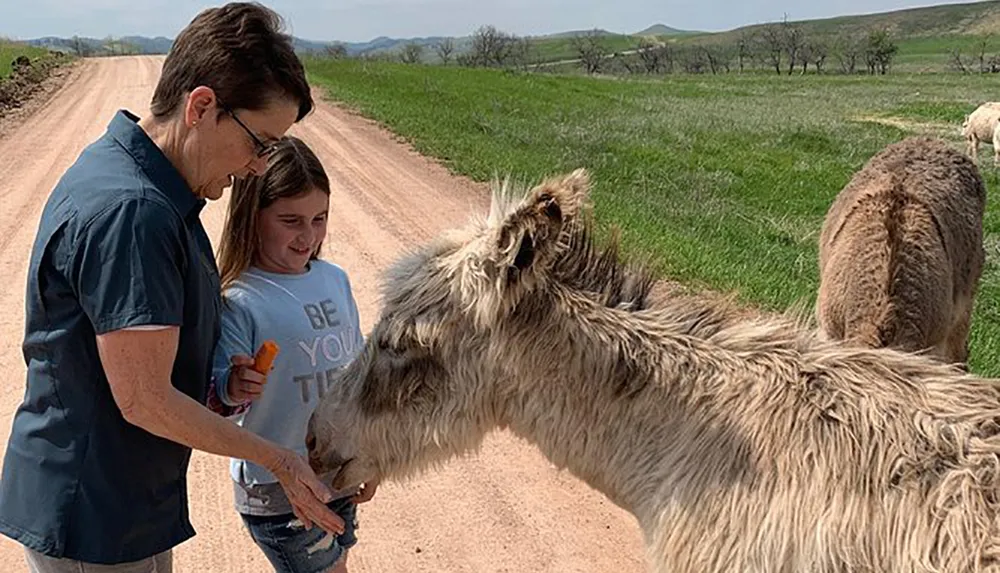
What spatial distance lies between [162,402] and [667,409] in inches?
55.5

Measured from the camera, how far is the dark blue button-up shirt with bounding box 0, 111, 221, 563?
2154mm

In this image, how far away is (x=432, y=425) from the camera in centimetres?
277

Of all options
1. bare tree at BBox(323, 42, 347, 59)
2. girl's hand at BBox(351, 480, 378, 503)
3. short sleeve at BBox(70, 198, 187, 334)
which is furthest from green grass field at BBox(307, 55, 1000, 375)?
bare tree at BBox(323, 42, 347, 59)

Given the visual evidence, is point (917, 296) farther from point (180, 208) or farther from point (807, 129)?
point (807, 129)

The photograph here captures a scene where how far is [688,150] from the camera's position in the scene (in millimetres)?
20531

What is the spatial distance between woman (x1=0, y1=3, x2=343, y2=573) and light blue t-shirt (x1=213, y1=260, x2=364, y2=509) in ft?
1.70

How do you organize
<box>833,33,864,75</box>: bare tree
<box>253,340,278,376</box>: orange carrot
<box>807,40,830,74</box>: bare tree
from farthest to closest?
<box>807,40,830,74</box>: bare tree → <box>833,33,864,75</box>: bare tree → <box>253,340,278,376</box>: orange carrot

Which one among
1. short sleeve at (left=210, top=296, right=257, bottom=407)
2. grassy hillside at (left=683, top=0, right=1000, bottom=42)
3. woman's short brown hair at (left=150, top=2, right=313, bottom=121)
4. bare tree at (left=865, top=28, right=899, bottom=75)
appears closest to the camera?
woman's short brown hair at (left=150, top=2, right=313, bottom=121)

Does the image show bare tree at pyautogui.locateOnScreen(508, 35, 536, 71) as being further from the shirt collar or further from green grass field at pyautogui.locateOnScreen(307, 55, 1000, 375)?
the shirt collar

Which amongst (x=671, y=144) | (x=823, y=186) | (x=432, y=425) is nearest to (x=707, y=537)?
(x=432, y=425)

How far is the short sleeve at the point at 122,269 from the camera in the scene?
2139 millimetres

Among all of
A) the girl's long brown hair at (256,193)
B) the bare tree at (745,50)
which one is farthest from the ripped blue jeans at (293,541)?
the bare tree at (745,50)

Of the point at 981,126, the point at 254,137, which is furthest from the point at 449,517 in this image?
the point at 981,126

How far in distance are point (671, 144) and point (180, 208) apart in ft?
66.0
